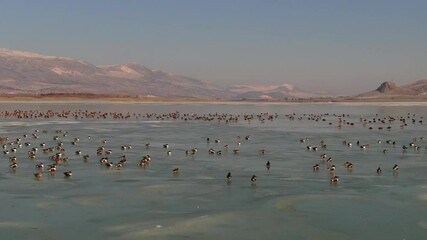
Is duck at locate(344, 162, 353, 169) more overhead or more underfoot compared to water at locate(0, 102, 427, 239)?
more overhead

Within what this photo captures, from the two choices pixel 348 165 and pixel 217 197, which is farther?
pixel 348 165

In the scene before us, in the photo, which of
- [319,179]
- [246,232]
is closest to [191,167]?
[319,179]

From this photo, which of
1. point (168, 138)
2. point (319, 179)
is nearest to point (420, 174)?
point (319, 179)

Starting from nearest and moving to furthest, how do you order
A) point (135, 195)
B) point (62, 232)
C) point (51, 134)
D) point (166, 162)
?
point (62, 232), point (135, 195), point (166, 162), point (51, 134)

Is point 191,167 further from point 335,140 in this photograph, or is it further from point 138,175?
point 335,140

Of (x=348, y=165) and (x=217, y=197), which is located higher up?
(x=348, y=165)

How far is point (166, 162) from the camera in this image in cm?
3083

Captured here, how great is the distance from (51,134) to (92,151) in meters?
15.5

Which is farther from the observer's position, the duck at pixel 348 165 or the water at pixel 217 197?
the duck at pixel 348 165

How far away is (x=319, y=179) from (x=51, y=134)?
31.1 m

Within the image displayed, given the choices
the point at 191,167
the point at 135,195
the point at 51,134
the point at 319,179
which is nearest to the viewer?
the point at 135,195

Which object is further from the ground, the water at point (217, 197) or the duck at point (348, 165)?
the duck at point (348, 165)

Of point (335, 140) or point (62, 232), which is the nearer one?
point (62, 232)

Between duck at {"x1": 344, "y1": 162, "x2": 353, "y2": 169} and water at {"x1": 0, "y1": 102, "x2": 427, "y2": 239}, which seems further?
duck at {"x1": 344, "y1": 162, "x2": 353, "y2": 169}
